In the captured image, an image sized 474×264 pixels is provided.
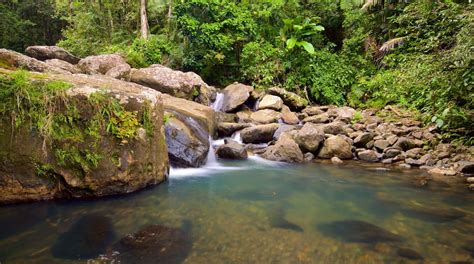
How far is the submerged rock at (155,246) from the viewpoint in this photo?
11.7 feet

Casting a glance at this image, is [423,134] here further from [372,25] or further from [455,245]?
[372,25]

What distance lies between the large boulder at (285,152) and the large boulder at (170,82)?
4333mm

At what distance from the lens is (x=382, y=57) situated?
14.2 m

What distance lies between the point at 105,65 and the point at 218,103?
4.79 meters

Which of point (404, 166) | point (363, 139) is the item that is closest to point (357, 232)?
point (404, 166)

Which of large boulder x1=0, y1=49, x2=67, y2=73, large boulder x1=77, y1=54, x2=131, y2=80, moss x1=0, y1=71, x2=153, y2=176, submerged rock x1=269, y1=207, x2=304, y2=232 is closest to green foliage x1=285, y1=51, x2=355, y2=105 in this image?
large boulder x1=77, y1=54, x2=131, y2=80

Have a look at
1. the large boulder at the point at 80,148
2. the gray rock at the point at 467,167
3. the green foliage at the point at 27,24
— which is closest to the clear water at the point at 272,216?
the large boulder at the point at 80,148

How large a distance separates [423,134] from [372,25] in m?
7.65

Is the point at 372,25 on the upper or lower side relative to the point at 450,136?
upper

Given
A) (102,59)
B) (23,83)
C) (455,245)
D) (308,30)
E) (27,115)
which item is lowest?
(455,245)

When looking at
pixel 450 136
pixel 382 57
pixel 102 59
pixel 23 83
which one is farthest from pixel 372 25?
pixel 23 83

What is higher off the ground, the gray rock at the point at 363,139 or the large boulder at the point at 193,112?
the large boulder at the point at 193,112

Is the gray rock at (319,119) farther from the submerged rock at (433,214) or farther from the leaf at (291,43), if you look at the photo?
the submerged rock at (433,214)

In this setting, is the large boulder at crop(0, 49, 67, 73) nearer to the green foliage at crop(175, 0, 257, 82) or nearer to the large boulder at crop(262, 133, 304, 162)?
the large boulder at crop(262, 133, 304, 162)
